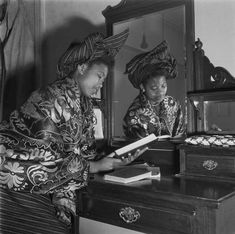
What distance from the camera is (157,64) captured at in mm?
1177

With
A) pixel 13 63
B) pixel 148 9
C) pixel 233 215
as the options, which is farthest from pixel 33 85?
pixel 233 215

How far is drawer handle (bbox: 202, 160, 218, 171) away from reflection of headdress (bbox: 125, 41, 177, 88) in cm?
36

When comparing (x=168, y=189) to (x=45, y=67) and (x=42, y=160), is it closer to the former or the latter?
(x=42, y=160)

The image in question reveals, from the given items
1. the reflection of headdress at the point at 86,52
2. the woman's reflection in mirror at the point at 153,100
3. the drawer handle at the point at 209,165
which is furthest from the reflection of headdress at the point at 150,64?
the drawer handle at the point at 209,165

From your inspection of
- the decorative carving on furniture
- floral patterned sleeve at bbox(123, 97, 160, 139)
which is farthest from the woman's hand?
the decorative carving on furniture

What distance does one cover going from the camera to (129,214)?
91 centimetres

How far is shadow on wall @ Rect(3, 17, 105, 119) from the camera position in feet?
5.34

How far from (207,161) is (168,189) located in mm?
192

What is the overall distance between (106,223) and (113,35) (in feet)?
2.59

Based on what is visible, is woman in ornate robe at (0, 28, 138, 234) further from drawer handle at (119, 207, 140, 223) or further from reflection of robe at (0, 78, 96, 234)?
drawer handle at (119, 207, 140, 223)

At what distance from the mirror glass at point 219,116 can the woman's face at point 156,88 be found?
0.58 ft

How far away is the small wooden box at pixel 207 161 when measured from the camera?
2.99 ft

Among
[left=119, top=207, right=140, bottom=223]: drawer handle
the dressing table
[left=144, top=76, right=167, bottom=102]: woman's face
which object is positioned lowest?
[left=119, top=207, right=140, bottom=223]: drawer handle

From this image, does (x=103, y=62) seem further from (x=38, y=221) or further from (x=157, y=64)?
(x=38, y=221)
